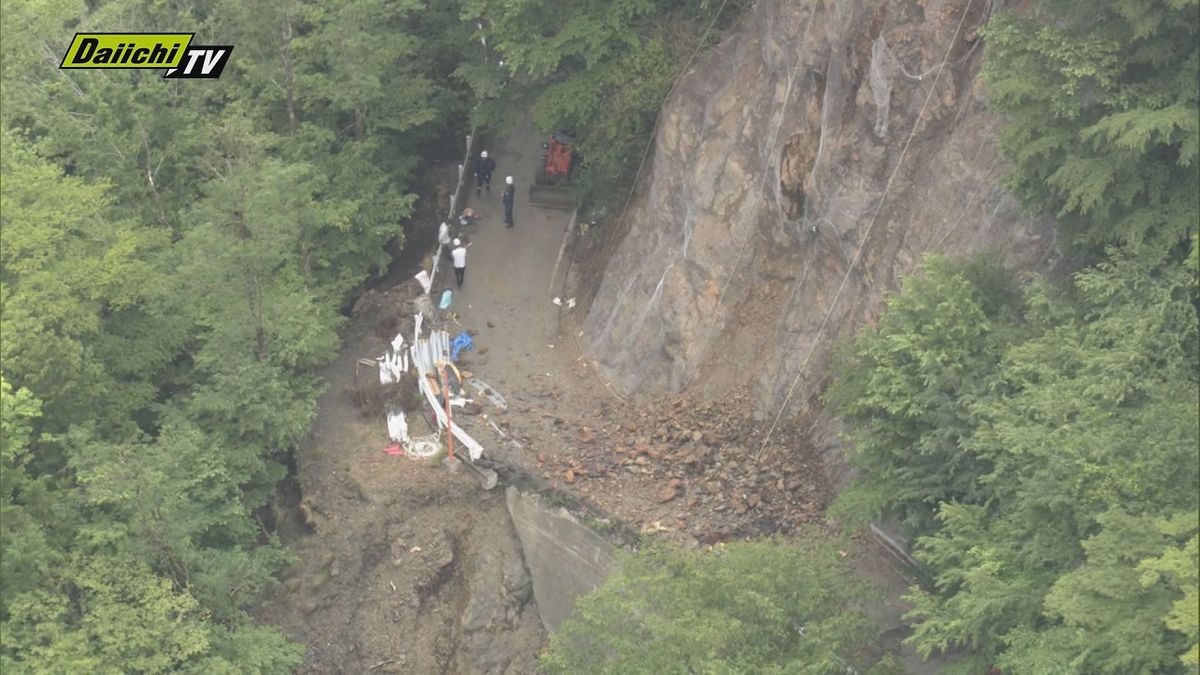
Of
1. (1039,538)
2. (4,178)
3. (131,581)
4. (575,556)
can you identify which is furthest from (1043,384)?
(4,178)

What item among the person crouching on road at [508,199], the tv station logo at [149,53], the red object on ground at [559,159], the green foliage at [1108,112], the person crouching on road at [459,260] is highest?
the green foliage at [1108,112]

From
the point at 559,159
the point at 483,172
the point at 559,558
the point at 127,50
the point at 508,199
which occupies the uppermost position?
the point at 127,50

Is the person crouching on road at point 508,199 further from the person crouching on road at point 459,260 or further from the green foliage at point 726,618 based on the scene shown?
the green foliage at point 726,618

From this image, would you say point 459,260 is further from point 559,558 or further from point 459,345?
point 559,558

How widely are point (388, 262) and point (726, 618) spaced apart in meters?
16.5

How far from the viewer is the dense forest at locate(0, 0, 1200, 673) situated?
16922mm

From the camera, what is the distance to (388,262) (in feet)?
105

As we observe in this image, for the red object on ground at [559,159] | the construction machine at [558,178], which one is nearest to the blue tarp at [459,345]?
the construction machine at [558,178]

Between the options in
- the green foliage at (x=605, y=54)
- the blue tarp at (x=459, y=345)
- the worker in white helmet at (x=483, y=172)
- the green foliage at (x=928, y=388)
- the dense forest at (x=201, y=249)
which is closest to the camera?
the green foliage at (x=928, y=388)

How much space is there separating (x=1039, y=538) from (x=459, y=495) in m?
13.7

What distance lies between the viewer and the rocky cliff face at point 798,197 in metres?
23.2

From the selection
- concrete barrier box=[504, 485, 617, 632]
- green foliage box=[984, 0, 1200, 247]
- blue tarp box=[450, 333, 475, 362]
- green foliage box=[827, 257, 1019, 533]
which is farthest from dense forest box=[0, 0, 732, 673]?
green foliage box=[984, 0, 1200, 247]

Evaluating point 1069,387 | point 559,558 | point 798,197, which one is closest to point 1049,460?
point 1069,387

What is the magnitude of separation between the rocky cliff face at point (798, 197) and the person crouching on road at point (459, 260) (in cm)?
360
